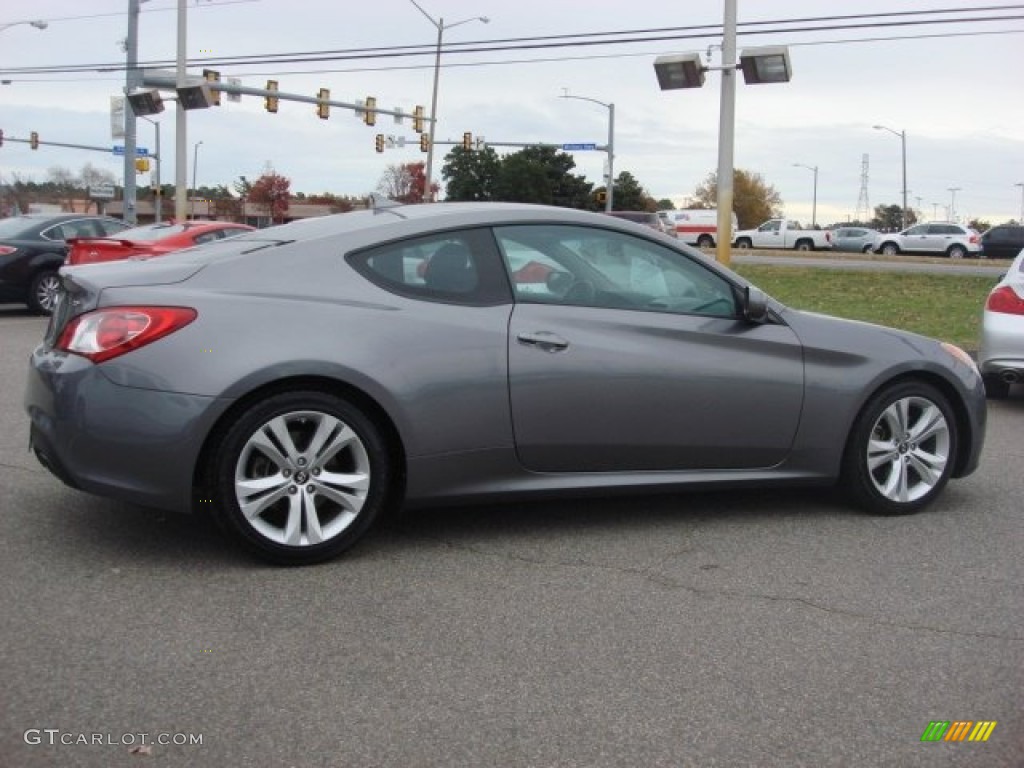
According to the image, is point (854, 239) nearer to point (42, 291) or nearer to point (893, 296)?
point (893, 296)

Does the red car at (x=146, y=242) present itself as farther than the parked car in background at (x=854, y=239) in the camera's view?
No

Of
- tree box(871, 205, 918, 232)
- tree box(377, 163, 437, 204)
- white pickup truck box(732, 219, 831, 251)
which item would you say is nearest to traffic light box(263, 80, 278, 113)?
white pickup truck box(732, 219, 831, 251)

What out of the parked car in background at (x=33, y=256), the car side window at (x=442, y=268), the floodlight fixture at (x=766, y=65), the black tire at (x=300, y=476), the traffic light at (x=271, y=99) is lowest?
Result: the black tire at (x=300, y=476)

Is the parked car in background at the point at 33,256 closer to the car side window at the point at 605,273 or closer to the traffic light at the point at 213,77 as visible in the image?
the car side window at the point at 605,273

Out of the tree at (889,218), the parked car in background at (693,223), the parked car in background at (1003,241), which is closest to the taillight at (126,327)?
the parked car in background at (1003,241)

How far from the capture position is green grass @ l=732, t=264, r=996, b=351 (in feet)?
44.3

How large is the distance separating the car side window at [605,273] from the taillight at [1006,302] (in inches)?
176

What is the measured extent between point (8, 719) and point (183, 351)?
154 centimetres

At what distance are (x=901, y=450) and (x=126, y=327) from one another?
3657 mm

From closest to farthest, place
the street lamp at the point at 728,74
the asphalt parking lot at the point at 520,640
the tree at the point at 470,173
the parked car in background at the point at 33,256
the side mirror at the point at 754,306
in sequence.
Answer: the asphalt parking lot at the point at 520,640 < the side mirror at the point at 754,306 < the parked car in background at the point at 33,256 < the street lamp at the point at 728,74 < the tree at the point at 470,173

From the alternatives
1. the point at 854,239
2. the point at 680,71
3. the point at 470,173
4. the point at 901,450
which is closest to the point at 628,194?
the point at 470,173

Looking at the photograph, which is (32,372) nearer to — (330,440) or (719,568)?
(330,440)

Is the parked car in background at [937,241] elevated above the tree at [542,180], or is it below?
below

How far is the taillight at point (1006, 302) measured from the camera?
845 cm
